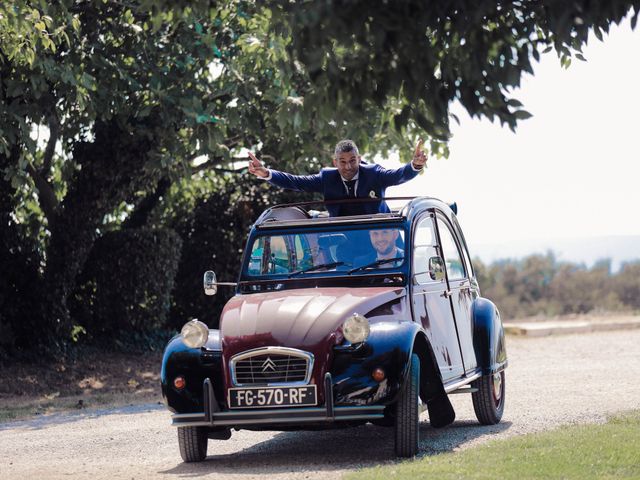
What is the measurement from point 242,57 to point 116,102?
1.92 m

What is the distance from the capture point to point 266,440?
436 inches

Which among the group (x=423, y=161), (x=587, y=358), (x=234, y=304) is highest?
(x=423, y=161)

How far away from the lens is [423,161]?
1059 cm

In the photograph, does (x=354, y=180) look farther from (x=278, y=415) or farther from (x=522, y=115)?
(x=522, y=115)

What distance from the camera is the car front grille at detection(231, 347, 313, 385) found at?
28.9 ft

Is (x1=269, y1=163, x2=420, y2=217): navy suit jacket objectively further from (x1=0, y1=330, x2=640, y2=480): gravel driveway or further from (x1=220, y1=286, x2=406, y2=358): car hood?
(x1=0, y1=330, x2=640, y2=480): gravel driveway

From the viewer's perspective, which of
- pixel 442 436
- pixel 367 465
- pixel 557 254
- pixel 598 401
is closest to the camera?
pixel 367 465

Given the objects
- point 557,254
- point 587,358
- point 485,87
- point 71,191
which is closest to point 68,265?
point 71,191

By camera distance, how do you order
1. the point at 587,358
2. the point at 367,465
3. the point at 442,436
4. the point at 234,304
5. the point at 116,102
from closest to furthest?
the point at 367,465 → the point at 234,304 → the point at 442,436 → the point at 116,102 → the point at 587,358

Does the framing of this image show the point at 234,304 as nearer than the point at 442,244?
Yes

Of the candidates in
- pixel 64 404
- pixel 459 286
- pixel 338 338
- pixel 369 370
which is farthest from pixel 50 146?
pixel 369 370

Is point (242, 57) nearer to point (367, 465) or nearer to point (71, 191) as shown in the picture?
point (71, 191)

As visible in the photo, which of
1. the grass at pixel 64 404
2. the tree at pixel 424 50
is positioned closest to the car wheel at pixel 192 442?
the tree at pixel 424 50

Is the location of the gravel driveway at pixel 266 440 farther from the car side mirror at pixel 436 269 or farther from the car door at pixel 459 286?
the car side mirror at pixel 436 269
